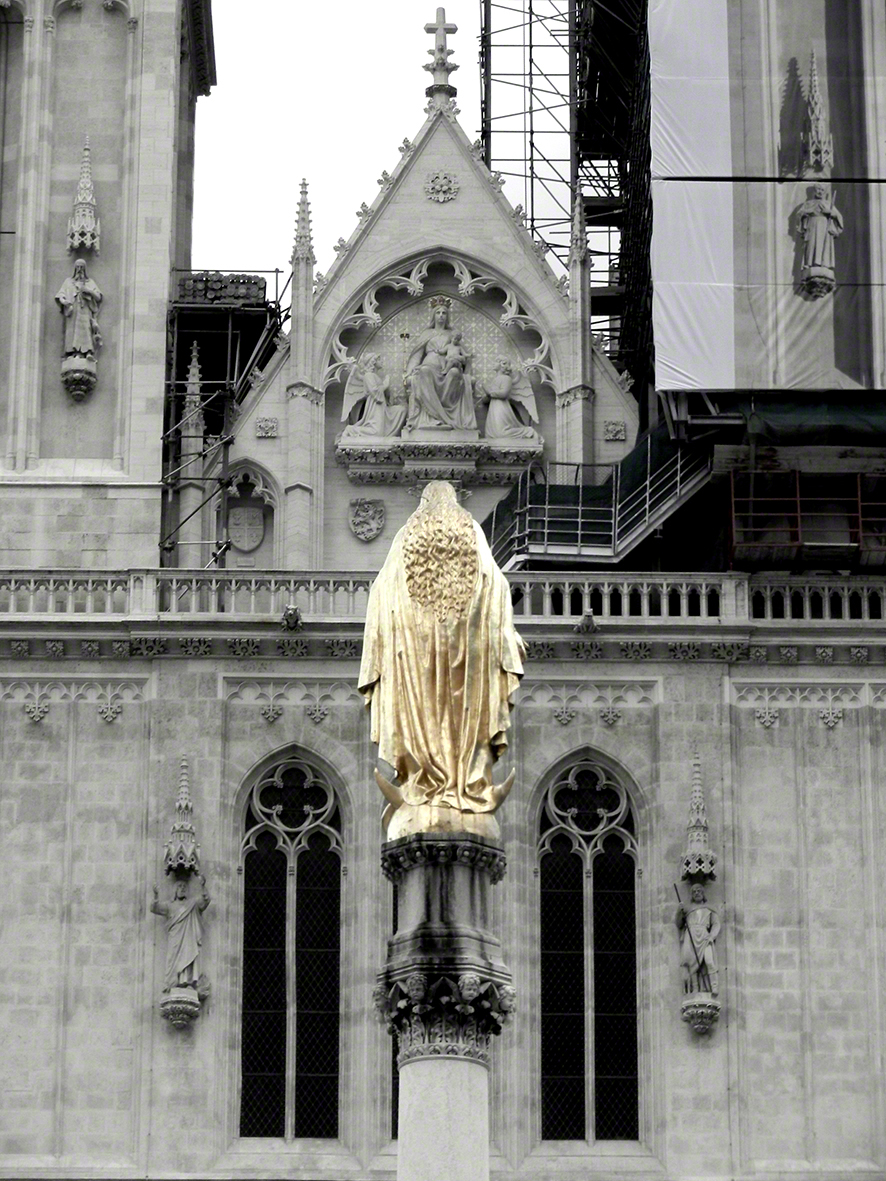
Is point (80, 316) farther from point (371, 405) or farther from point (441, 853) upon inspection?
point (441, 853)

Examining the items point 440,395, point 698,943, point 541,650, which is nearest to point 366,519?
point 440,395

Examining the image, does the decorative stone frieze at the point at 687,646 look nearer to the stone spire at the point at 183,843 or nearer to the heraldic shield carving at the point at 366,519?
the heraldic shield carving at the point at 366,519

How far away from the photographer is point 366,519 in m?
41.9

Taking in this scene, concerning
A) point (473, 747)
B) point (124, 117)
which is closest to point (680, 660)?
point (124, 117)

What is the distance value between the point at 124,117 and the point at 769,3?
838 cm

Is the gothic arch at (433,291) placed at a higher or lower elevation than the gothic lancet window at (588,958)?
higher

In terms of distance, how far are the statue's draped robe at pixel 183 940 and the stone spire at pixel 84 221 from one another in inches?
356

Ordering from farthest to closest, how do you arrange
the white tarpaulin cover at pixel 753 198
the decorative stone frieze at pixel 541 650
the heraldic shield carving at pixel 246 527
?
the heraldic shield carving at pixel 246 527 < the white tarpaulin cover at pixel 753 198 < the decorative stone frieze at pixel 541 650

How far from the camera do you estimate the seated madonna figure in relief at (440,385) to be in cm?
4206

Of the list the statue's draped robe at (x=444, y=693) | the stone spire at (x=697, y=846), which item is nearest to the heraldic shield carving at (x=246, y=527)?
the stone spire at (x=697, y=846)

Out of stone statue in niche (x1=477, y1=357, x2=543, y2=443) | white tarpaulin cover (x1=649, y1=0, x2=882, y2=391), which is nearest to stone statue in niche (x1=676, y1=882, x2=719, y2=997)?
white tarpaulin cover (x1=649, y1=0, x2=882, y2=391)

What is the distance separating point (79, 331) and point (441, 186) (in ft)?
16.9

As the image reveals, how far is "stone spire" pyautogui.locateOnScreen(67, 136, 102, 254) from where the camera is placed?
42.1m

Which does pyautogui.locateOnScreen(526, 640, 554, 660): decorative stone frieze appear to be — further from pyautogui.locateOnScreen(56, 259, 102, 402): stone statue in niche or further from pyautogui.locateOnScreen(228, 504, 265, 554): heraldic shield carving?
pyautogui.locateOnScreen(56, 259, 102, 402): stone statue in niche
